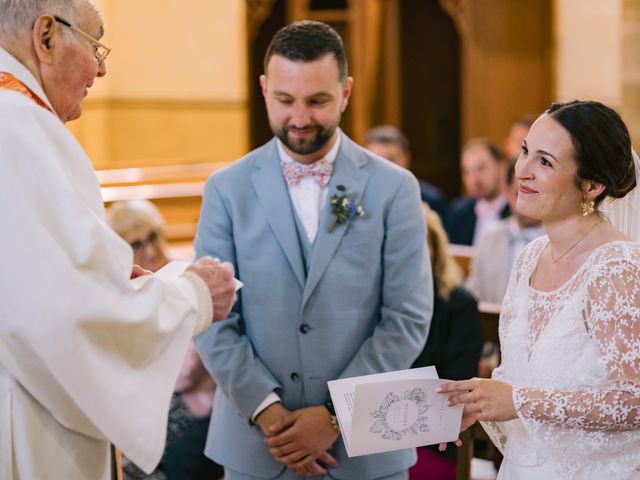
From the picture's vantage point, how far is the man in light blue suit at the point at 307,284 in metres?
2.95

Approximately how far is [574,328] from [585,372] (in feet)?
0.37

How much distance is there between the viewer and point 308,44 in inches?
118

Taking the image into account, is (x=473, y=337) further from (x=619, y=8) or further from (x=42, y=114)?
(x=619, y=8)

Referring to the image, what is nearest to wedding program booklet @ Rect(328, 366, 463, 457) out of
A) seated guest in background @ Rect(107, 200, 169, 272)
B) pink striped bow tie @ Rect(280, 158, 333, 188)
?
pink striped bow tie @ Rect(280, 158, 333, 188)

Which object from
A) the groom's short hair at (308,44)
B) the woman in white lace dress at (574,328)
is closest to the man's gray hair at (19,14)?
the groom's short hair at (308,44)

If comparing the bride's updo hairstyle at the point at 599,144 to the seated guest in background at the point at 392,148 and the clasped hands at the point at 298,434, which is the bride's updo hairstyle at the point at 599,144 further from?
the seated guest in background at the point at 392,148

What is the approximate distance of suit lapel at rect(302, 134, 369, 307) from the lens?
296cm

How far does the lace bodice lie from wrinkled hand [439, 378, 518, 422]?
23mm

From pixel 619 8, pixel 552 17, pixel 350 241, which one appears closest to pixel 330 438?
pixel 350 241

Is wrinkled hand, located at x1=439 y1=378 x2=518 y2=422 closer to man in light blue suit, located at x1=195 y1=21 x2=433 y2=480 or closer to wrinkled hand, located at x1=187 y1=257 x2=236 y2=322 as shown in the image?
man in light blue suit, located at x1=195 y1=21 x2=433 y2=480

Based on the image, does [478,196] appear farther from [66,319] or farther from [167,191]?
[66,319]

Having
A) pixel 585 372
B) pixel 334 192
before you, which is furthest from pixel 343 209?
pixel 585 372

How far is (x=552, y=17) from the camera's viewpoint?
10039mm

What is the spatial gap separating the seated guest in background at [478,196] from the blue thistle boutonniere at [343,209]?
448 centimetres
